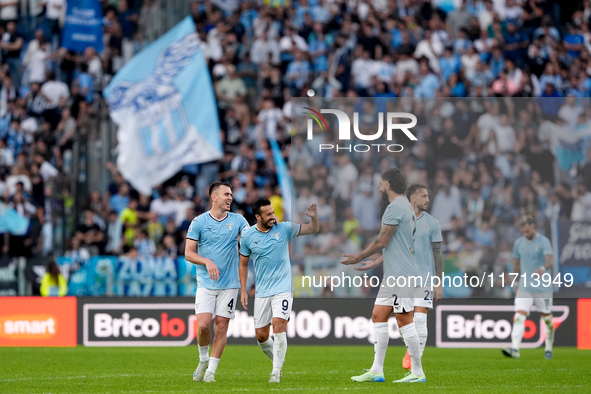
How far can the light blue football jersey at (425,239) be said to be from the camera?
12023mm

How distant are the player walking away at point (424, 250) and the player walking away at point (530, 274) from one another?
3.51m

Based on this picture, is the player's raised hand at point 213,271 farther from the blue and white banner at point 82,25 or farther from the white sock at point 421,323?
the blue and white banner at point 82,25

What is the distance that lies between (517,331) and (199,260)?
6.75 meters

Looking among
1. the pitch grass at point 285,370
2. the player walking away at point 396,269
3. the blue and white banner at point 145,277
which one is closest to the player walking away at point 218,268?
the pitch grass at point 285,370

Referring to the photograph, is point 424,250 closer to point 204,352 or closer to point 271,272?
point 271,272

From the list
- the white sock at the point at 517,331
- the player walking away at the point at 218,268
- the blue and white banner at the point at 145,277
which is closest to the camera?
the player walking away at the point at 218,268

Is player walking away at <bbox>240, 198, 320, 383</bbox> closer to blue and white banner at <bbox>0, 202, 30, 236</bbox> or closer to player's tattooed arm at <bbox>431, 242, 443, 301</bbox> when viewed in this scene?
player's tattooed arm at <bbox>431, 242, 443, 301</bbox>

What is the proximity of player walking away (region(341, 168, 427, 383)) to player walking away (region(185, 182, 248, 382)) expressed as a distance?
1510mm

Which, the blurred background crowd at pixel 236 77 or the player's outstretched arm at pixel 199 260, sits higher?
the blurred background crowd at pixel 236 77

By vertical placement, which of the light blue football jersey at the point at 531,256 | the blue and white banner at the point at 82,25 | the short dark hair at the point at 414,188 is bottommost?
the light blue football jersey at the point at 531,256

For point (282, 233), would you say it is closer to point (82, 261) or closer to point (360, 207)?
point (360, 207)

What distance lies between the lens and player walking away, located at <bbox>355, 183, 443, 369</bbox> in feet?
38.7

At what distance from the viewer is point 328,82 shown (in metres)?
22.8

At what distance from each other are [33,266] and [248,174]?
508 cm
